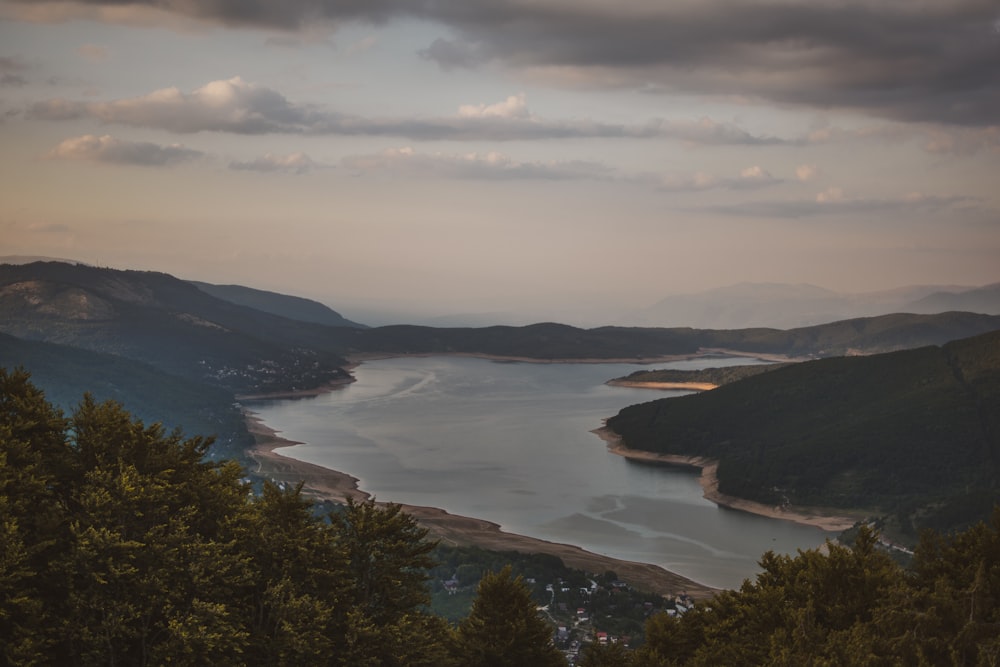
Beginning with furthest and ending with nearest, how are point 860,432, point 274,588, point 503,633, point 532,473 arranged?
point 860,432 < point 532,473 < point 503,633 < point 274,588

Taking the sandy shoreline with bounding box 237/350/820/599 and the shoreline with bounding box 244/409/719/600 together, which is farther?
the sandy shoreline with bounding box 237/350/820/599

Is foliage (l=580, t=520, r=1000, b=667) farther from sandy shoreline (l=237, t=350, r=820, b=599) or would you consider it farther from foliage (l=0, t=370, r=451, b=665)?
sandy shoreline (l=237, t=350, r=820, b=599)

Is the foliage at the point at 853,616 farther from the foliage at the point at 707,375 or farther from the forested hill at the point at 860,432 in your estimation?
the foliage at the point at 707,375

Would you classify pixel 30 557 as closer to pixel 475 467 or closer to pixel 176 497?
pixel 176 497

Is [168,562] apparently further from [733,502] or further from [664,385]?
[664,385]

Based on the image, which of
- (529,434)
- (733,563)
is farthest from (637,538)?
(529,434)

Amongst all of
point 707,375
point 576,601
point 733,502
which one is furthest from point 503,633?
point 707,375

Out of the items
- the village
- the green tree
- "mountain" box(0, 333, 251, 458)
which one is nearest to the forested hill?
the village
